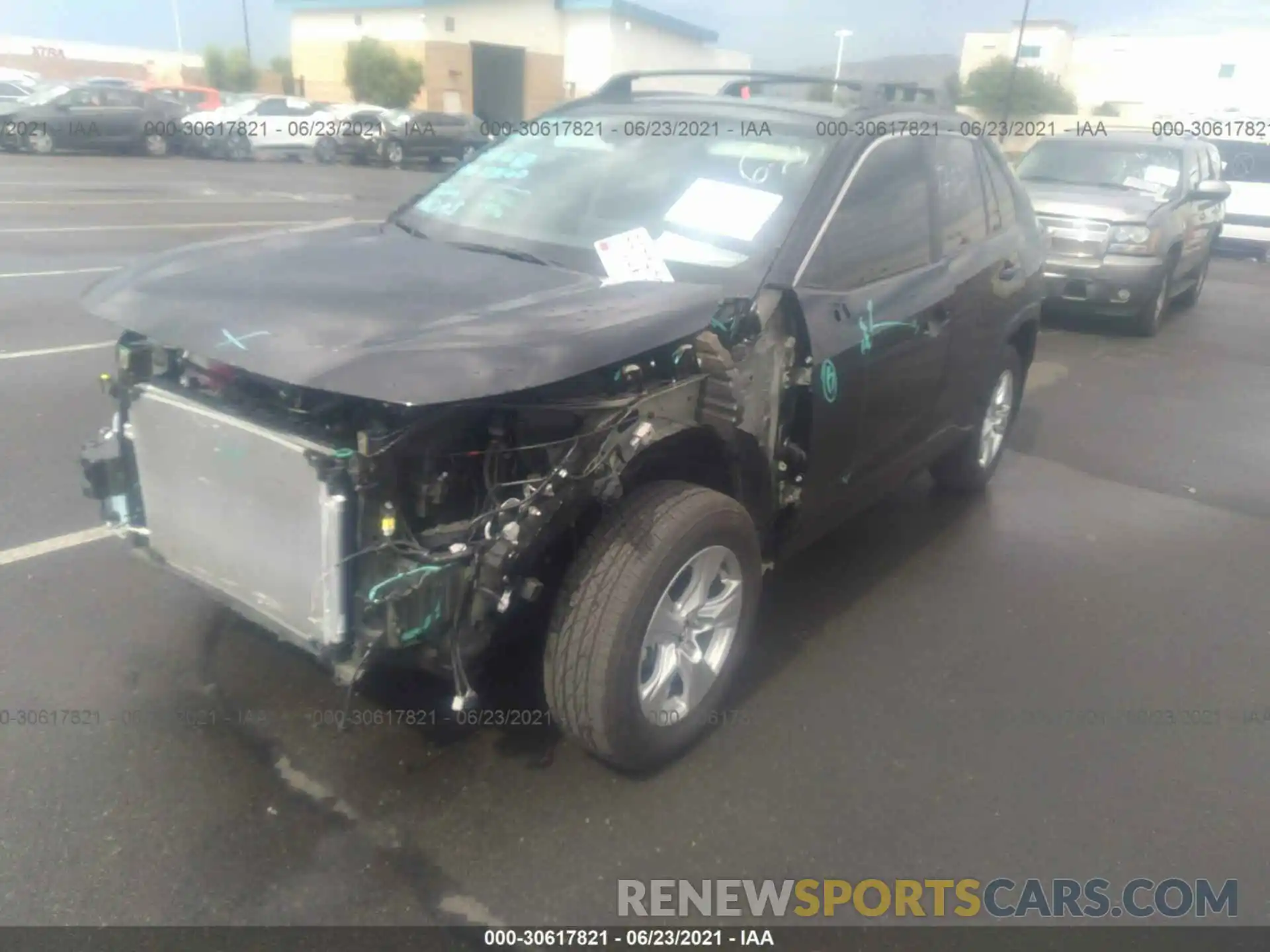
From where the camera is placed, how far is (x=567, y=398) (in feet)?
8.84

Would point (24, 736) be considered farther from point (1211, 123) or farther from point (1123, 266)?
point (1211, 123)

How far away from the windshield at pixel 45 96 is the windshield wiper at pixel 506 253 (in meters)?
22.8

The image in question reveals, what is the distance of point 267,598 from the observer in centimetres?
265

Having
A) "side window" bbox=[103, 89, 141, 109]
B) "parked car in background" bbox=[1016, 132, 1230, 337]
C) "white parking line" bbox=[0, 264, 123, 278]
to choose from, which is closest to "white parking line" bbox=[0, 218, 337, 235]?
"white parking line" bbox=[0, 264, 123, 278]

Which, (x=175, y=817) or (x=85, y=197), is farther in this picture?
(x=85, y=197)

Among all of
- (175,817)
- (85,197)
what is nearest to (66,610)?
(175,817)

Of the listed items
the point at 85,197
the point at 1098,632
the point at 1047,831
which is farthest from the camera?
the point at 85,197

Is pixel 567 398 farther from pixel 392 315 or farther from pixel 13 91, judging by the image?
pixel 13 91

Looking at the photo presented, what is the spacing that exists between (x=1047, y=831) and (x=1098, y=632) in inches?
56.2

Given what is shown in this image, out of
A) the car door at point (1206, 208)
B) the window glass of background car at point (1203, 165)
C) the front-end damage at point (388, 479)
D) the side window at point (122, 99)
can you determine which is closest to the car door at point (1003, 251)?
the front-end damage at point (388, 479)

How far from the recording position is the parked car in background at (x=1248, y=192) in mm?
16391

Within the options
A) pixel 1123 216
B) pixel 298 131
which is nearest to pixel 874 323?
pixel 1123 216

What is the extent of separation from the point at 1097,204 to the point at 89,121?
2144 centimetres

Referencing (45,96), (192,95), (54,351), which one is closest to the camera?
(54,351)
